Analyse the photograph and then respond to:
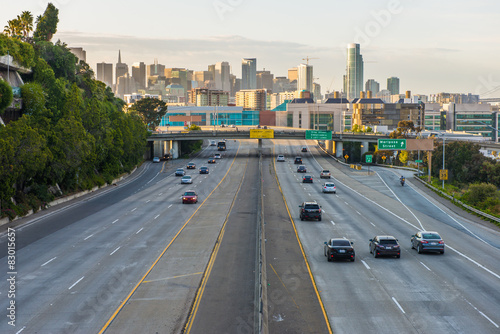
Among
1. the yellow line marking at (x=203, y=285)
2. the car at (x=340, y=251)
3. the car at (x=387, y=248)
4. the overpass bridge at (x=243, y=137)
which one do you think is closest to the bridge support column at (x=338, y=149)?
the overpass bridge at (x=243, y=137)

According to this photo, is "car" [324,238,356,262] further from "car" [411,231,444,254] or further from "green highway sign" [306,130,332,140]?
"green highway sign" [306,130,332,140]

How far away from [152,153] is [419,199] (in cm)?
7667

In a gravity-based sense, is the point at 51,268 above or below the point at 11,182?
below

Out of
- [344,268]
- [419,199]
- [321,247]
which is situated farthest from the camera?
[419,199]

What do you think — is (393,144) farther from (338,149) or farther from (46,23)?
(46,23)

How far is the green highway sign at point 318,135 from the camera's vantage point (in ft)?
397

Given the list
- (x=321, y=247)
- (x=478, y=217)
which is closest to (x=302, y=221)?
(x=321, y=247)

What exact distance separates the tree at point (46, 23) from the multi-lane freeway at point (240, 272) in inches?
2442

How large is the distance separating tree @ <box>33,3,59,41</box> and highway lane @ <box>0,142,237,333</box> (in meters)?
58.1

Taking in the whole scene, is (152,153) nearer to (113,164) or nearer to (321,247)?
(113,164)

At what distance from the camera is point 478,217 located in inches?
2117

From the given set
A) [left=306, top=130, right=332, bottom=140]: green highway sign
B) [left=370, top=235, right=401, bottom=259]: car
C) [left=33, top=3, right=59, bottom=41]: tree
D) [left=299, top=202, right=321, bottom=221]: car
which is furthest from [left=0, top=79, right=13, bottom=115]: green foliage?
[left=306, top=130, right=332, bottom=140]: green highway sign

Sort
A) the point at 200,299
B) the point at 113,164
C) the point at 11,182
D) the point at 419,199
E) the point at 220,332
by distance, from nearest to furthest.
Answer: the point at 220,332, the point at 200,299, the point at 11,182, the point at 419,199, the point at 113,164

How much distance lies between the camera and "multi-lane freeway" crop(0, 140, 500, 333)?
22141 mm
